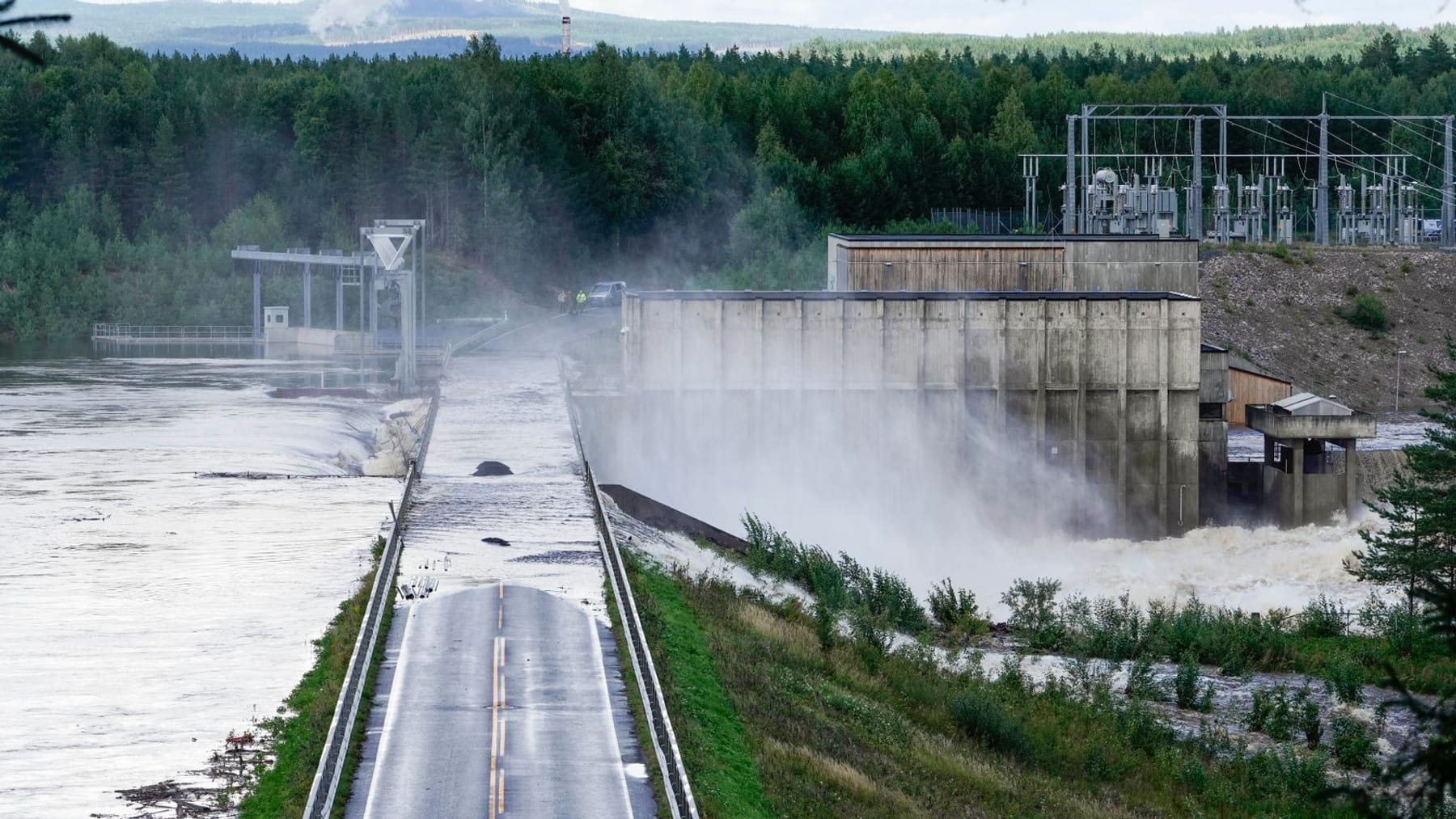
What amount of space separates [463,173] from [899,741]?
117 metres

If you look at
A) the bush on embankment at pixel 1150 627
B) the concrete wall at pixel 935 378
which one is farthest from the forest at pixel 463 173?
the bush on embankment at pixel 1150 627

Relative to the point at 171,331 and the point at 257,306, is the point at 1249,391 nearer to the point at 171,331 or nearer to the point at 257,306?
the point at 257,306

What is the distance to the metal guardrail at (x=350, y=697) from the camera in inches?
997

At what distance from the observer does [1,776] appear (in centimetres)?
3034

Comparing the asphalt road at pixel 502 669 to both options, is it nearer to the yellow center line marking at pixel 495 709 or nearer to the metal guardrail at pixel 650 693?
the yellow center line marking at pixel 495 709

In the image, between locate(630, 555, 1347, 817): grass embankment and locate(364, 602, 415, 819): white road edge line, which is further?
locate(630, 555, 1347, 817): grass embankment

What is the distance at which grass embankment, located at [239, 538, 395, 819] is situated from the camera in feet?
91.6

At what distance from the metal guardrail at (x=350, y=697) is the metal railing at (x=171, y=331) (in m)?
85.0

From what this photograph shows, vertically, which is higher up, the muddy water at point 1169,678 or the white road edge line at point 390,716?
the white road edge line at point 390,716

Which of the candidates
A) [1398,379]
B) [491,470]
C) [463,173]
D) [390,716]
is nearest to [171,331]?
[463,173]

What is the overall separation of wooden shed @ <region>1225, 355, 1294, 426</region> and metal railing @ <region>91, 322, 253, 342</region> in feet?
238

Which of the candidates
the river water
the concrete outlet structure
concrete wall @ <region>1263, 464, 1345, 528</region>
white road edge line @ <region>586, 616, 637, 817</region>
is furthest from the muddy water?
the concrete outlet structure

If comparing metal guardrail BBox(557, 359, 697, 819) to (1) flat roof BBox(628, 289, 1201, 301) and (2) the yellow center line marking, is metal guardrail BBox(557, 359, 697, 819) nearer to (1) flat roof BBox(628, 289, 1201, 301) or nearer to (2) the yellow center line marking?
(2) the yellow center line marking

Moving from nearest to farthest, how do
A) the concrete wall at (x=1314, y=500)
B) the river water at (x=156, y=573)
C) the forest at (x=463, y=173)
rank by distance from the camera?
1. the river water at (x=156, y=573)
2. the concrete wall at (x=1314, y=500)
3. the forest at (x=463, y=173)
